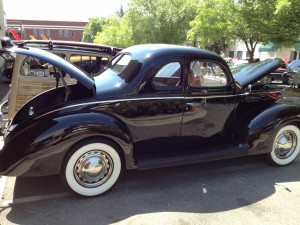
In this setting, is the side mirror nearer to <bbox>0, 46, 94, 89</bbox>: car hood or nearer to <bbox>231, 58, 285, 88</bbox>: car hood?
<bbox>231, 58, 285, 88</bbox>: car hood

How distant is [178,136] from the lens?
4.39 metres

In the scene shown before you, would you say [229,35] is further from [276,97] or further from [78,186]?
[78,186]

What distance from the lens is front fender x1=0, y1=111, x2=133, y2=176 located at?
3574mm

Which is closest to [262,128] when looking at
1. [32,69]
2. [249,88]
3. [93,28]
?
[249,88]

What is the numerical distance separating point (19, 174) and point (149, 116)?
64.9 inches

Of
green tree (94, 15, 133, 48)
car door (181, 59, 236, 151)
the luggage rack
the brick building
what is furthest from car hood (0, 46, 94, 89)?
the brick building

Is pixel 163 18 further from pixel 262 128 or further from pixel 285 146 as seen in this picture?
pixel 262 128

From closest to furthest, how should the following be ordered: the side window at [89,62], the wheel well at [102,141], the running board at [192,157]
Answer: the wheel well at [102,141], the running board at [192,157], the side window at [89,62]

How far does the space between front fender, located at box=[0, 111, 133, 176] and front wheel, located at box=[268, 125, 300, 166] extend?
107 inches

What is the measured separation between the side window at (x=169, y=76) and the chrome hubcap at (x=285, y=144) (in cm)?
189

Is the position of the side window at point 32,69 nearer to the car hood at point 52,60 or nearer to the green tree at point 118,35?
the car hood at point 52,60

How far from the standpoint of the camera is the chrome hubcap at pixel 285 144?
5004 mm

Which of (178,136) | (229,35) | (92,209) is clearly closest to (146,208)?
(92,209)

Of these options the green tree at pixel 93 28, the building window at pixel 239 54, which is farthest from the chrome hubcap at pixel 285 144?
the green tree at pixel 93 28
